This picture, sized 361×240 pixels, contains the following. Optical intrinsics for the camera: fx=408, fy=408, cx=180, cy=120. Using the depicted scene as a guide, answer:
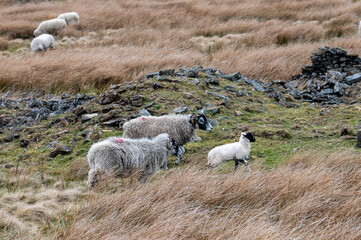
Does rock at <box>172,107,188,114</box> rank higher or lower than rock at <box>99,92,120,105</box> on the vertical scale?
lower

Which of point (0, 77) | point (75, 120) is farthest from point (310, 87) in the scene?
point (0, 77)

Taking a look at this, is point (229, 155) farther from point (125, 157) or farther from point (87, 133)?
point (87, 133)

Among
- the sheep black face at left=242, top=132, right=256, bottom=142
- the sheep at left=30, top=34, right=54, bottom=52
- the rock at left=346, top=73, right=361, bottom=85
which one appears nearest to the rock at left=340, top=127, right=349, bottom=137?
the sheep black face at left=242, top=132, right=256, bottom=142

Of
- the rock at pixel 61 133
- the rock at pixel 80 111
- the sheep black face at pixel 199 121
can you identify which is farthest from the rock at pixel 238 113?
the rock at pixel 61 133

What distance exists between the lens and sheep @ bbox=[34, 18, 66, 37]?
22059mm

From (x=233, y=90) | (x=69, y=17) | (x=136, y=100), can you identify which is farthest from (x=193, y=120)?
(x=69, y=17)

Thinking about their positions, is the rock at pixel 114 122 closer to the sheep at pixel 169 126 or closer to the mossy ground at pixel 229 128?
the mossy ground at pixel 229 128

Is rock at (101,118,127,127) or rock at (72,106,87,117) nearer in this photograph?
rock at (101,118,127,127)

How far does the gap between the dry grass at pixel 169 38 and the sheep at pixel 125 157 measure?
6613 mm

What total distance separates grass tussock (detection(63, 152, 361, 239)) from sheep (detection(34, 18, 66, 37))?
1836 centimetres

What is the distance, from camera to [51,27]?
22.4 metres

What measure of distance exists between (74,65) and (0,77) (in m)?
2.35

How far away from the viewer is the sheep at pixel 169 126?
7730mm

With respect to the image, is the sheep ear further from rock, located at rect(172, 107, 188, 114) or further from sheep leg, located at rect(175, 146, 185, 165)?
rock, located at rect(172, 107, 188, 114)
